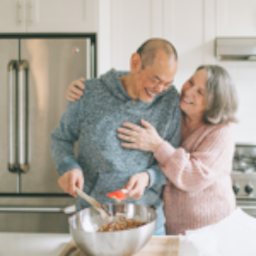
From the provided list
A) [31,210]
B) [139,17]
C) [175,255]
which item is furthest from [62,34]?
[175,255]

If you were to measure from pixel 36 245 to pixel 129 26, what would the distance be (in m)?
1.92

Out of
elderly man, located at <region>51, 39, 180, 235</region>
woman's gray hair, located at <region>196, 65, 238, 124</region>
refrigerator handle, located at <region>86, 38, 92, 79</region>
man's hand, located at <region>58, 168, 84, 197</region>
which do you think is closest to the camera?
man's hand, located at <region>58, 168, 84, 197</region>

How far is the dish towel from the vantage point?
0.81 meters

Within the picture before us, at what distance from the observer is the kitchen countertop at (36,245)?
2.82 ft

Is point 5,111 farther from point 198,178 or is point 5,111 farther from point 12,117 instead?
point 198,178

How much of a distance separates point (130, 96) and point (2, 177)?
114cm

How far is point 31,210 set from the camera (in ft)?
5.95

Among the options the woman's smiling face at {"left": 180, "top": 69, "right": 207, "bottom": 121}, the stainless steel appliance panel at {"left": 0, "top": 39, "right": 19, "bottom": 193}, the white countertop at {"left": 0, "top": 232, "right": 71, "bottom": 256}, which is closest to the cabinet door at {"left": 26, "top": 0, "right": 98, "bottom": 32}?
the stainless steel appliance panel at {"left": 0, "top": 39, "right": 19, "bottom": 193}

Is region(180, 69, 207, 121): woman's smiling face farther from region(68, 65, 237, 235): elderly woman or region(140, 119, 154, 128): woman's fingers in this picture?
region(140, 119, 154, 128): woman's fingers

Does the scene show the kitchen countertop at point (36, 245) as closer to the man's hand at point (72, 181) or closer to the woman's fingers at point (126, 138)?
the man's hand at point (72, 181)

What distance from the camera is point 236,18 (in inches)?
88.9

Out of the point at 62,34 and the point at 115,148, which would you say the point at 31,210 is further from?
the point at 62,34

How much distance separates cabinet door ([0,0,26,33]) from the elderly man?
0.94 meters

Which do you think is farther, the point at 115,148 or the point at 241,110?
the point at 241,110
